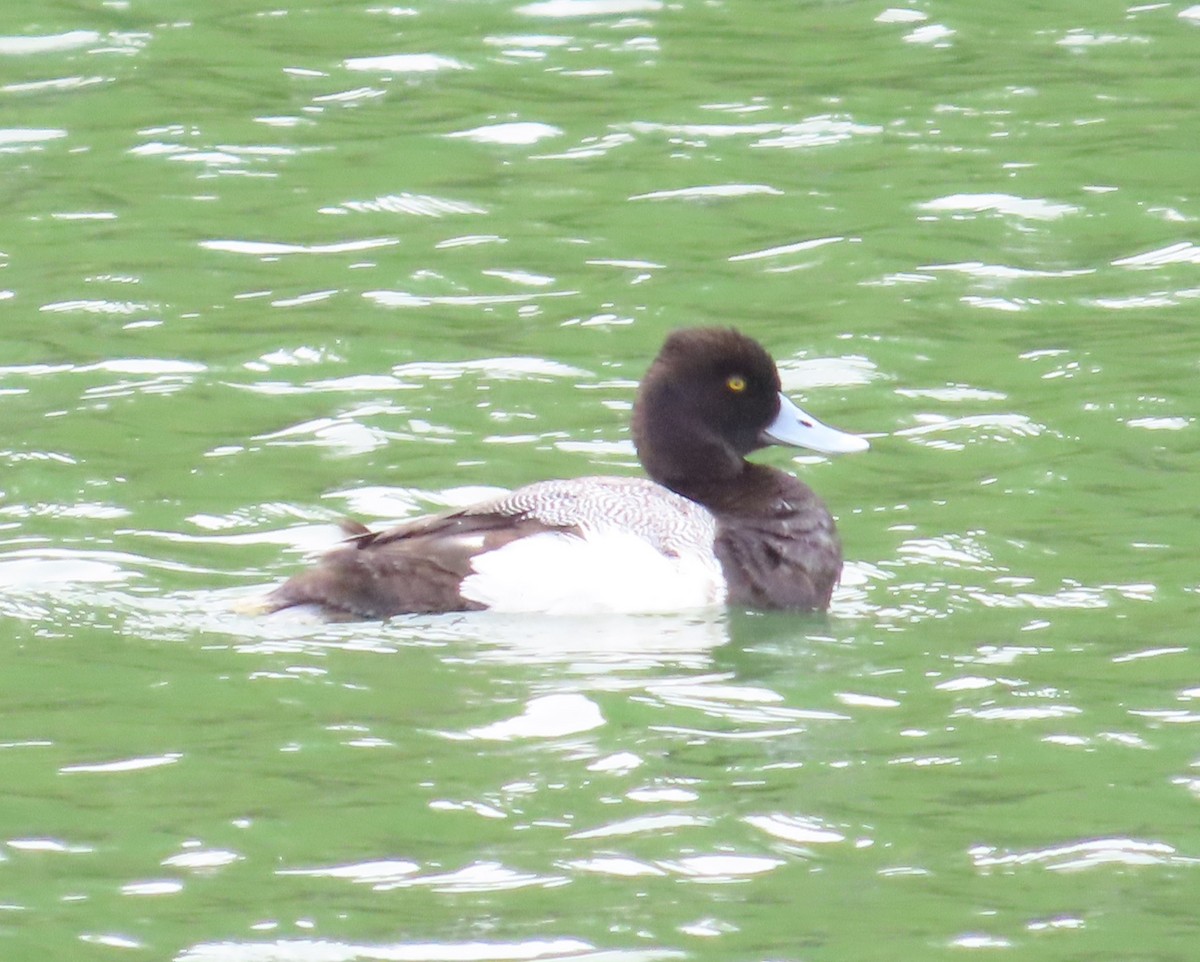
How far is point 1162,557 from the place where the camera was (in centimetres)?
825

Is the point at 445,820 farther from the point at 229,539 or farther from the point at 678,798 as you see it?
the point at 229,539

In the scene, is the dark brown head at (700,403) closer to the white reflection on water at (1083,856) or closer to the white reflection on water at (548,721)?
the white reflection on water at (548,721)

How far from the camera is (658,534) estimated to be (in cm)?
797

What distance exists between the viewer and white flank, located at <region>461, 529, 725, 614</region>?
25.2 ft

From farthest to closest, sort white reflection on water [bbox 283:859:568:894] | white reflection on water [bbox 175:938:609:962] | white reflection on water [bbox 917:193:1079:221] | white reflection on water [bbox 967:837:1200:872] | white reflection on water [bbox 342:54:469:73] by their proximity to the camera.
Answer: white reflection on water [bbox 342:54:469:73] < white reflection on water [bbox 917:193:1079:221] < white reflection on water [bbox 967:837:1200:872] < white reflection on water [bbox 283:859:568:894] < white reflection on water [bbox 175:938:609:962]

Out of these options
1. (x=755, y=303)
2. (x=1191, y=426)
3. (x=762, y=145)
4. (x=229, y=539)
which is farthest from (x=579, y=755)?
(x=762, y=145)

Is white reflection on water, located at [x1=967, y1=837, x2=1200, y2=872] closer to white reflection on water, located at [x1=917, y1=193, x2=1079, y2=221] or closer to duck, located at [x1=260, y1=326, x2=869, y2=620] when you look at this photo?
duck, located at [x1=260, y1=326, x2=869, y2=620]

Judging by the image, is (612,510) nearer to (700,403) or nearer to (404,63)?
(700,403)

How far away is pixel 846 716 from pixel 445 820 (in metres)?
1.30

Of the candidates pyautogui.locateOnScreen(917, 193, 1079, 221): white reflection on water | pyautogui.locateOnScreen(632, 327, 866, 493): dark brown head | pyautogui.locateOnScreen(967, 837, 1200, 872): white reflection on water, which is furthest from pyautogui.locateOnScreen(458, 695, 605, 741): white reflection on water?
pyautogui.locateOnScreen(917, 193, 1079, 221): white reflection on water

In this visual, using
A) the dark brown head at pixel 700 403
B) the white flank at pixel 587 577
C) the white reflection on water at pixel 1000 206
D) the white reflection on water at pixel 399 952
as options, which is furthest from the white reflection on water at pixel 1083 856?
the white reflection on water at pixel 1000 206

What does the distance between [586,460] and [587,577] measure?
1.76 m

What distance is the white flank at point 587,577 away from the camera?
7688 millimetres

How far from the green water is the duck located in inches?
5.6
